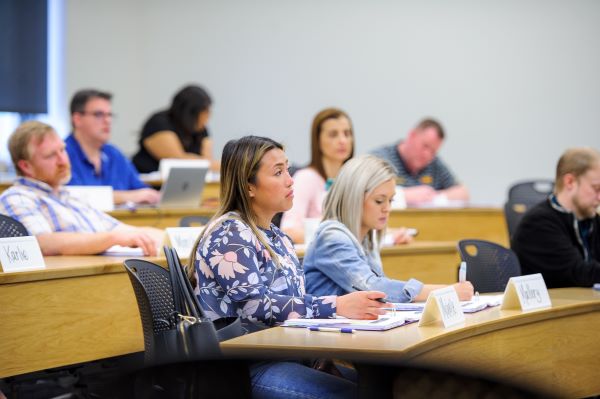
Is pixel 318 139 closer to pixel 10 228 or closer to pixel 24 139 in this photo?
pixel 24 139

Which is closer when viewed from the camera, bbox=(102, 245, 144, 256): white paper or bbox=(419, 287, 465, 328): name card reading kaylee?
bbox=(419, 287, 465, 328): name card reading kaylee

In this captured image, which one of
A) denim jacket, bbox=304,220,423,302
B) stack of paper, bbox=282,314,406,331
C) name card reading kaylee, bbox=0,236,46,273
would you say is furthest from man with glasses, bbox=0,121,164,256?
stack of paper, bbox=282,314,406,331

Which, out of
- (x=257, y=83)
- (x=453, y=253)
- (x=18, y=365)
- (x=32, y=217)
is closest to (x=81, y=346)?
(x=18, y=365)

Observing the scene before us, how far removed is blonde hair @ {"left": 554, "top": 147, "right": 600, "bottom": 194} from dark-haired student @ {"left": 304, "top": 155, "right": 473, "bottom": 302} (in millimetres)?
932

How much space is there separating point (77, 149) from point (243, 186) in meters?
2.71

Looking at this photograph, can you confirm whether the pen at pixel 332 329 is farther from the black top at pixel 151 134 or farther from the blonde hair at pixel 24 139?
the black top at pixel 151 134

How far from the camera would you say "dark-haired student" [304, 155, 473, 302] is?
8.51 feet

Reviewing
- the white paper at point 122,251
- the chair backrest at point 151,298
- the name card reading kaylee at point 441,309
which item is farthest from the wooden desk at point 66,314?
the name card reading kaylee at point 441,309

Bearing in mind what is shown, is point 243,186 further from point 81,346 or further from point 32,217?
point 32,217

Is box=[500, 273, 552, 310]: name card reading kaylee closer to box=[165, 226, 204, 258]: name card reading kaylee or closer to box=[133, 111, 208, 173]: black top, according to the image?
box=[165, 226, 204, 258]: name card reading kaylee

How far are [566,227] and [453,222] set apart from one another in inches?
70.8

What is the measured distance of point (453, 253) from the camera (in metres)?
3.86

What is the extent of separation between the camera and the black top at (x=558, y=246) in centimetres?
328

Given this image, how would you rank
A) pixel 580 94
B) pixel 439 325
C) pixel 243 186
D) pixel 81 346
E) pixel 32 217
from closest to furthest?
pixel 439 325 → pixel 243 186 → pixel 81 346 → pixel 32 217 → pixel 580 94
